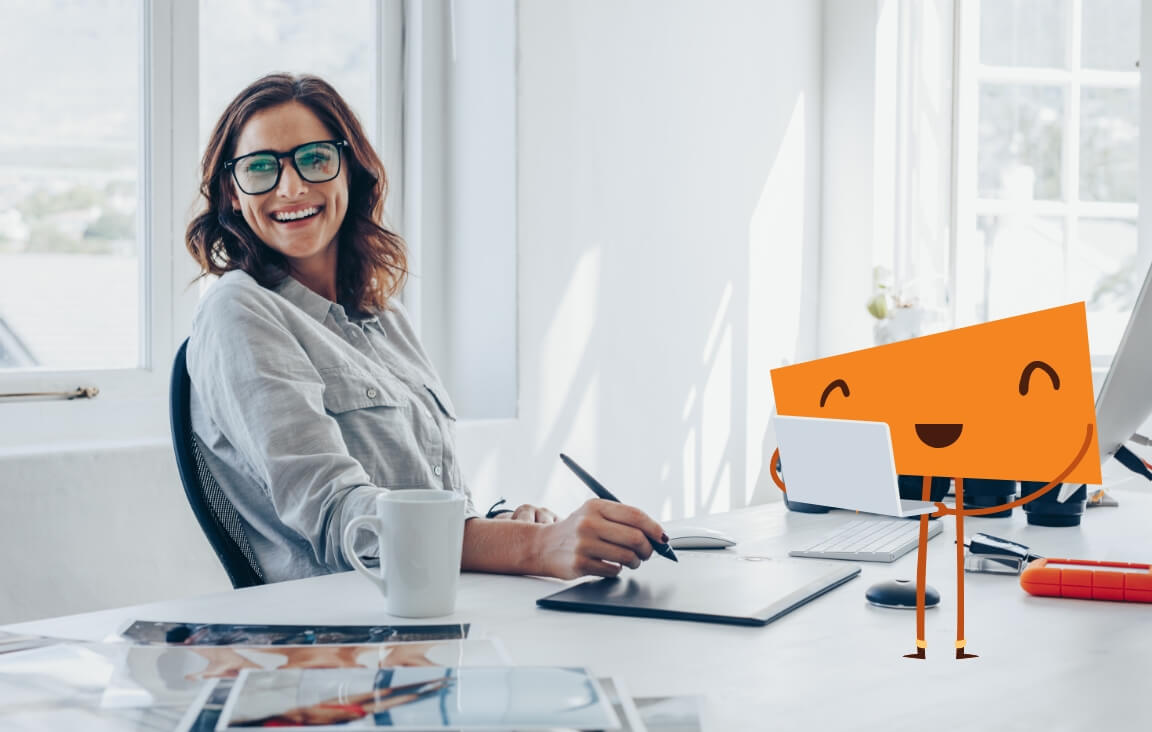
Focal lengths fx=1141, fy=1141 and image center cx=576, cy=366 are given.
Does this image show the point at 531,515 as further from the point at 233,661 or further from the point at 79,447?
the point at 79,447

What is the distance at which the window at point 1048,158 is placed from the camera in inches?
150

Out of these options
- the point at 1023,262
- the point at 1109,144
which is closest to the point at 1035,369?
the point at 1023,262

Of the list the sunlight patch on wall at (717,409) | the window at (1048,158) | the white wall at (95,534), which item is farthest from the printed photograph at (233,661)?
the window at (1048,158)

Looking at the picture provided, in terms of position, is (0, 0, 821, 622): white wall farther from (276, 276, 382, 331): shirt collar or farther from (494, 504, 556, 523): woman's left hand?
(494, 504, 556, 523): woman's left hand

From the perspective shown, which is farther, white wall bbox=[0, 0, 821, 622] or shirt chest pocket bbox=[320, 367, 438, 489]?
white wall bbox=[0, 0, 821, 622]

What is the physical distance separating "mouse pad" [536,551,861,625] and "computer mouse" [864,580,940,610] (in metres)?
0.06

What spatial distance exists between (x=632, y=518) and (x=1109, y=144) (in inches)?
132

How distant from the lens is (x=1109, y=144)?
3.84 metres

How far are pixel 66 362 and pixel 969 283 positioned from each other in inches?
115

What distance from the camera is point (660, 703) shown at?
74 cm

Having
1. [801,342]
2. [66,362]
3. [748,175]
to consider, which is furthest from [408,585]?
[801,342]

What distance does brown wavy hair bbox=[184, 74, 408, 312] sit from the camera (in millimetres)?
1529

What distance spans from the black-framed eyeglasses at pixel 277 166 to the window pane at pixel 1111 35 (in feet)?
10.3

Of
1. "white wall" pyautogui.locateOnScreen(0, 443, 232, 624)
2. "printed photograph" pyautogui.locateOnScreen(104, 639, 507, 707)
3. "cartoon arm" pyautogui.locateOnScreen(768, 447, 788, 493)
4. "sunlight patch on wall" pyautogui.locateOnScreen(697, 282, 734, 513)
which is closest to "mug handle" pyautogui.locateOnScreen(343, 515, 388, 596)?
"printed photograph" pyautogui.locateOnScreen(104, 639, 507, 707)
